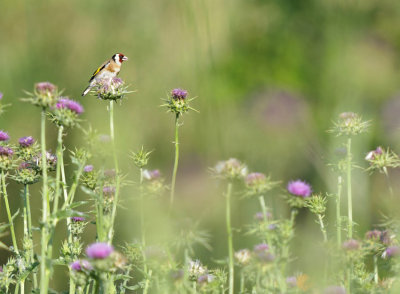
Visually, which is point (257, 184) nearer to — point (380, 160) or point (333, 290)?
point (333, 290)

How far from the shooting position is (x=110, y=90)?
78.6 inches

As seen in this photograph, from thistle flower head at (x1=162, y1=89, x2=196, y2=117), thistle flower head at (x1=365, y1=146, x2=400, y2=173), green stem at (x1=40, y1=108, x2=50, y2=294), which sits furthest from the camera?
thistle flower head at (x1=162, y1=89, x2=196, y2=117)

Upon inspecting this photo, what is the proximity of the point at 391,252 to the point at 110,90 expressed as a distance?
35.6 inches

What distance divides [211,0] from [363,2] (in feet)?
6.05

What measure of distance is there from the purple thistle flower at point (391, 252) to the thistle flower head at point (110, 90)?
849mm

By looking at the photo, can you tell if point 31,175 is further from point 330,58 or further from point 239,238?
point 330,58

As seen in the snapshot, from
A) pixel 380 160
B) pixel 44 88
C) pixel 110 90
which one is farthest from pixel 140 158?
pixel 380 160

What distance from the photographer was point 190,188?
70.4 inches

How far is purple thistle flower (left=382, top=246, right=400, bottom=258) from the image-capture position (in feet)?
5.54

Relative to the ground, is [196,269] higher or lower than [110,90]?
lower

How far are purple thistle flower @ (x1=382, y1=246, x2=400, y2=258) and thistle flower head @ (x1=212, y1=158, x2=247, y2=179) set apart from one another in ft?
1.38

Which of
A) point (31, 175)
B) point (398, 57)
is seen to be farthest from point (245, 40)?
point (31, 175)

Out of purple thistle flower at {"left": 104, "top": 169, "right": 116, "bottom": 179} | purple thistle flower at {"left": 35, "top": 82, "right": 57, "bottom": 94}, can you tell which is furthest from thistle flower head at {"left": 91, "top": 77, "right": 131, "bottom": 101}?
purple thistle flower at {"left": 35, "top": 82, "right": 57, "bottom": 94}

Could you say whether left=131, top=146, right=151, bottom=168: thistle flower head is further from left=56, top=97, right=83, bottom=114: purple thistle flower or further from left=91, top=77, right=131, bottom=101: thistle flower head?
left=56, top=97, right=83, bottom=114: purple thistle flower
